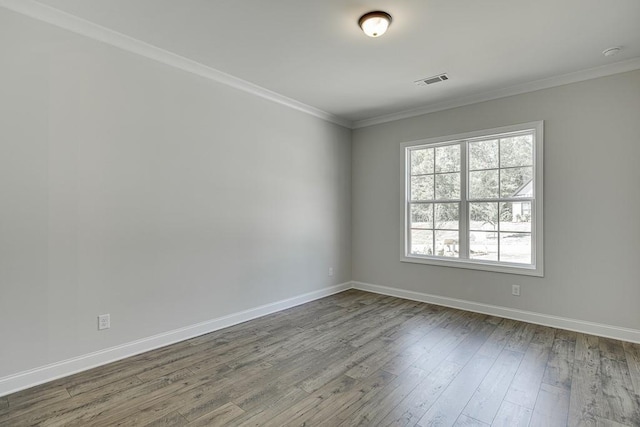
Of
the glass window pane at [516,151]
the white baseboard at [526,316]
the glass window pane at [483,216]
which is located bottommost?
the white baseboard at [526,316]

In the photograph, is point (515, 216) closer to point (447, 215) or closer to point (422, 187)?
point (447, 215)

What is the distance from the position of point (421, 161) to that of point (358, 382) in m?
3.31

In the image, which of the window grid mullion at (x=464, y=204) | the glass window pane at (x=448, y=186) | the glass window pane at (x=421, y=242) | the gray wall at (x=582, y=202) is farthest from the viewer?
the glass window pane at (x=421, y=242)

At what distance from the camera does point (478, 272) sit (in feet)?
13.7

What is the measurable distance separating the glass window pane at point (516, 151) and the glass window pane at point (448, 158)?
55 cm

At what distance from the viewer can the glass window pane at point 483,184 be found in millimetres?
4102

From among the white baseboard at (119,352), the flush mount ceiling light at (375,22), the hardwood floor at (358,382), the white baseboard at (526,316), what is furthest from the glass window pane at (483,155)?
the white baseboard at (119,352)

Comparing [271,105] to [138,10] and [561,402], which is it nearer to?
[138,10]

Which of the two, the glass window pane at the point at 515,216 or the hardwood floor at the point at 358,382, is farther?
the glass window pane at the point at 515,216

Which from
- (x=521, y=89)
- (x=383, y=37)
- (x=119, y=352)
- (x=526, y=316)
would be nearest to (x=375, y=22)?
(x=383, y=37)

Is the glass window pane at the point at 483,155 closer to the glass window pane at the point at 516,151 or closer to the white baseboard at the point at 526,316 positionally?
the glass window pane at the point at 516,151

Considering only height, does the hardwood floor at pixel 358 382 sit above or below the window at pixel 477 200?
below

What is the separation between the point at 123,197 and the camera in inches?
111

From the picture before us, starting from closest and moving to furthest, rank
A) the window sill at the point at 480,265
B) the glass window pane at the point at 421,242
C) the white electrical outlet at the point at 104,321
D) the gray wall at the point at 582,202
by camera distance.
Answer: the white electrical outlet at the point at 104,321 → the gray wall at the point at 582,202 → the window sill at the point at 480,265 → the glass window pane at the point at 421,242
